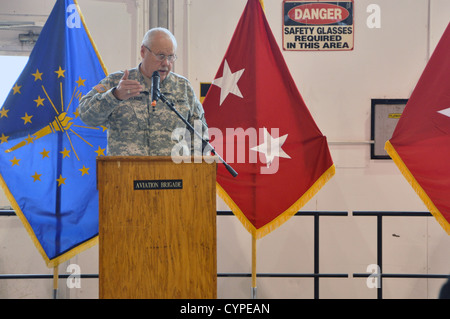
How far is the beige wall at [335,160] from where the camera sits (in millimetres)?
2977

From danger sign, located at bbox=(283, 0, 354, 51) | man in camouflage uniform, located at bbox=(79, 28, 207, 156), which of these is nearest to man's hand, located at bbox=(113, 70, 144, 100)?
man in camouflage uniform, located at bbox=(79, 28, 207, 156)

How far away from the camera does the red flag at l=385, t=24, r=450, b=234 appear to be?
2309mm

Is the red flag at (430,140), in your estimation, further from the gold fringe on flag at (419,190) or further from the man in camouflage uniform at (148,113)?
the man in camouflage uniform at (148,113)

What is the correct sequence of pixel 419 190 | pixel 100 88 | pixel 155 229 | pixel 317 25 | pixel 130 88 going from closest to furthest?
1. pixel 155 229
2. pixel 130 88
3. pixel 100 88
4. pixel 419 190
5. pixel 317 25

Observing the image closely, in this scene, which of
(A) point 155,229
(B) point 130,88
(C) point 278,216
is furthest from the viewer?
(C) point 278,216

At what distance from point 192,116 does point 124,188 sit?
723 mm

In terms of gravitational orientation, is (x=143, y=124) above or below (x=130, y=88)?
below

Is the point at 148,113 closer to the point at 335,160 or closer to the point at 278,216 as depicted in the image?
the point at 278,216

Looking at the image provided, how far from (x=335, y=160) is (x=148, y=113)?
1.63m

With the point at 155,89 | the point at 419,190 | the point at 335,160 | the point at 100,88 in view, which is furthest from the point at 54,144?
the point at 419,190

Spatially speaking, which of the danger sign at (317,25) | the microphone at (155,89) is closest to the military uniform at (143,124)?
the microphone at (155,89)

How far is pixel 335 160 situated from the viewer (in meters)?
3.03
